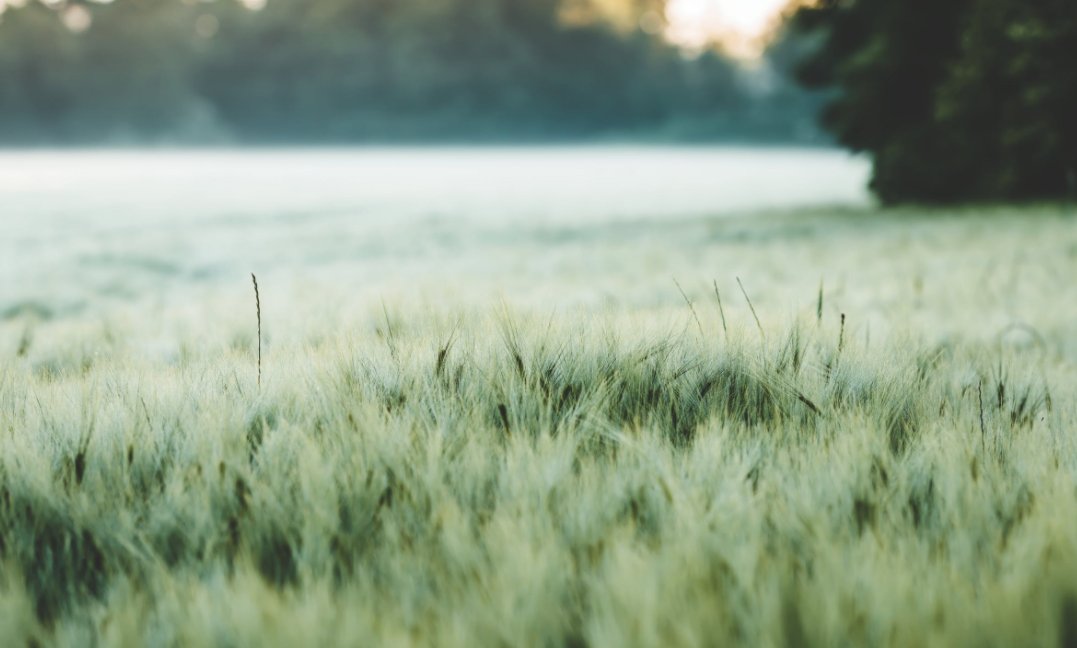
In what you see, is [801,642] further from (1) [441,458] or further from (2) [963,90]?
(2) [963,90]

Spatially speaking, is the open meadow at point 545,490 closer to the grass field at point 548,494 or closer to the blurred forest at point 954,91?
the grass field at point 548,494

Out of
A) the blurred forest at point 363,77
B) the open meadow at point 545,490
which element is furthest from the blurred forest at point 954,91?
the blurred forest at point 363,77

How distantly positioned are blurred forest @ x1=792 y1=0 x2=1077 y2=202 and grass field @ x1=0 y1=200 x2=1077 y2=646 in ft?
24.1

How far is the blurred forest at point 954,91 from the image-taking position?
7.91 metres

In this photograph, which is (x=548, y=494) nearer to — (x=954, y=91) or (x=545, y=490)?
(x=545, y=490)

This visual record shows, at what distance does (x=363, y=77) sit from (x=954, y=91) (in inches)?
1679

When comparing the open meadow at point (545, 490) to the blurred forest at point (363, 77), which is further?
the blurred forest at point (363, 77)

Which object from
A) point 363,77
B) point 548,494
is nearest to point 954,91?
point 548,494

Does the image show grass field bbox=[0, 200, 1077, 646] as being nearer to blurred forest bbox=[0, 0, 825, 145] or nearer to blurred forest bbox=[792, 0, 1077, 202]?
blurred forest bbox=[792, 0, 1077, 202]

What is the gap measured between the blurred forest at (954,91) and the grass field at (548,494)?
7.36m

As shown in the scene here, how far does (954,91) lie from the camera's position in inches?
329

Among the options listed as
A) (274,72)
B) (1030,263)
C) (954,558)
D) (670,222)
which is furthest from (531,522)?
(274,72)

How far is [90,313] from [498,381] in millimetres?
3630

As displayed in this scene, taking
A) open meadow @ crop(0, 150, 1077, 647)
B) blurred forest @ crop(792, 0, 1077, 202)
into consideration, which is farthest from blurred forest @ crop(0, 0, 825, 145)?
open meadow @ crop(0, 150, 1077, 647)
